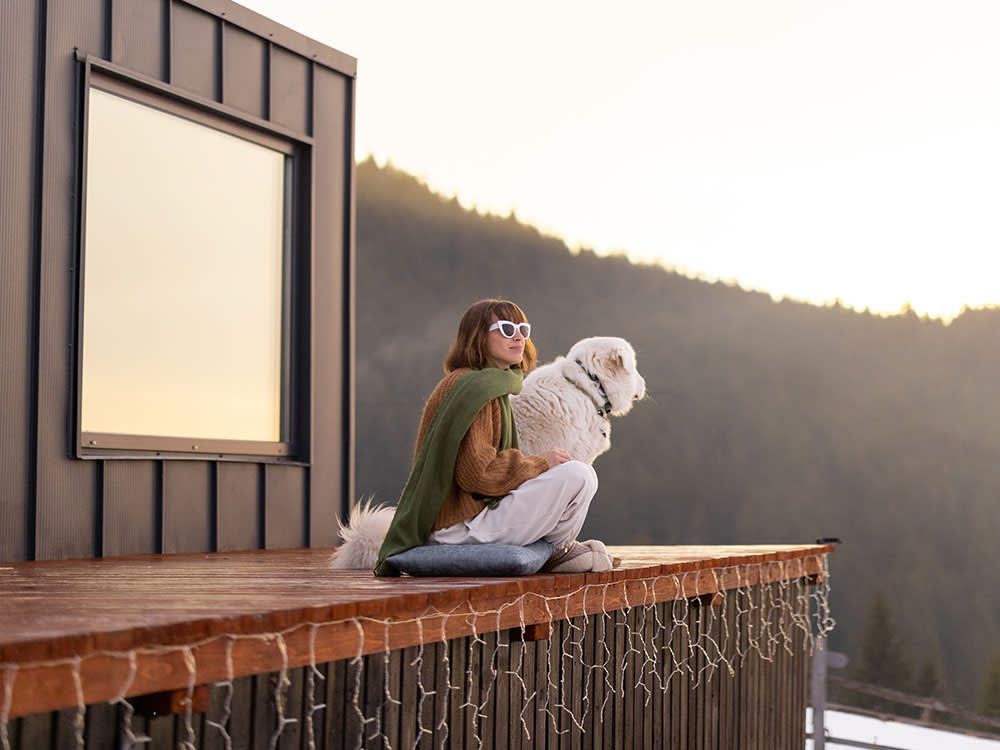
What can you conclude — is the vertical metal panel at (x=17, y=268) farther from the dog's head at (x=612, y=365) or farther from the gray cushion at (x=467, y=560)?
the dog's head at (x=612, y=365)

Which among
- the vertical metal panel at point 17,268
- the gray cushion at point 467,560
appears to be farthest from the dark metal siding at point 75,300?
the gray cushion at point 467,560

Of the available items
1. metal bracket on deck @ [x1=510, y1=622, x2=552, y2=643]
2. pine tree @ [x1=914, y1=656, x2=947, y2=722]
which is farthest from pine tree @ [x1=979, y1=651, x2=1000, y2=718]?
metal bracket on deck @ [x1=510, y1=622, x2=552, y2=643]

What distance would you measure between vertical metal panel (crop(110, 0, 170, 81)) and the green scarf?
Result: 265cm

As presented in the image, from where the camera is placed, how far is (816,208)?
15.7 meters

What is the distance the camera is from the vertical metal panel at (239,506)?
5113mm

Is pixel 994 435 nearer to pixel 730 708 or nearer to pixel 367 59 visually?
pixel 367 59

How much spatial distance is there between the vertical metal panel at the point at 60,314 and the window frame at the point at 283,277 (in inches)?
1.6

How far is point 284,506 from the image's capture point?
552 cm

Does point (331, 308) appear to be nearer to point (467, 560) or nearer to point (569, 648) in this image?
point (569, 648)

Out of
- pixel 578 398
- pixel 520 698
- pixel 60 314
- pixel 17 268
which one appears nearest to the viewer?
pixel 520 698

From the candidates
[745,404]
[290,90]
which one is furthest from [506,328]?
[745,404]

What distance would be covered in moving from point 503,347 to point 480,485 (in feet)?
1.62

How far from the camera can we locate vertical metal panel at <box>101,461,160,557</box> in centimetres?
452

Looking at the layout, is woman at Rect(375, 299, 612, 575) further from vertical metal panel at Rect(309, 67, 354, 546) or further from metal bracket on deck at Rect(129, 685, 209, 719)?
vertical metal panel at Rect(309, 67, 354, 546)
